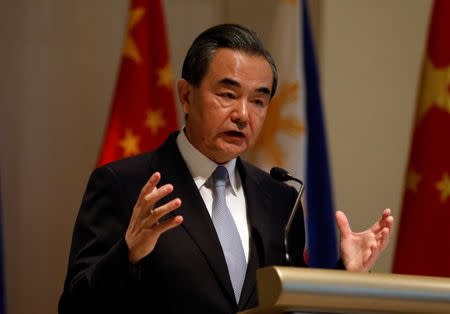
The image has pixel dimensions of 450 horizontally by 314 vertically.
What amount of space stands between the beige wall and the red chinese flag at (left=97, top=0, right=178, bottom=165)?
36 centimetres

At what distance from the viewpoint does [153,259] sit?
6.48 feet

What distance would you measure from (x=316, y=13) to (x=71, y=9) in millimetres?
1231

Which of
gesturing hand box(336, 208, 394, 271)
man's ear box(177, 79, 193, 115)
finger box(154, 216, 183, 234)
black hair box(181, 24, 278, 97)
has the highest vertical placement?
black hair box(181, 24, 278, 97)

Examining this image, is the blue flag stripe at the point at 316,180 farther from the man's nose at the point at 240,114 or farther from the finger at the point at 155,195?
the finger at the point at 155,195

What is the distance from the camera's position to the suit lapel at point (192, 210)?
1.98 meters

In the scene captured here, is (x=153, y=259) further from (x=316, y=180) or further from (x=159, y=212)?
(x=316, y=180)

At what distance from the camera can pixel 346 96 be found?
4195 millimetres

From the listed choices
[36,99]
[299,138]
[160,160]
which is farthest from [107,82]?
[160,160]

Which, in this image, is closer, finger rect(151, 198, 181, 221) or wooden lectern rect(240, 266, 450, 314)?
wooden lectern rect(240, 266, 450, 314)

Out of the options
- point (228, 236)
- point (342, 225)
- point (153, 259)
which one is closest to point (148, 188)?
point (153, 259)

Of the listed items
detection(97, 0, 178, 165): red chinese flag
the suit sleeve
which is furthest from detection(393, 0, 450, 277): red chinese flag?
the suit sleeve

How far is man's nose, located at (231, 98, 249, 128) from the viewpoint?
2135 mm

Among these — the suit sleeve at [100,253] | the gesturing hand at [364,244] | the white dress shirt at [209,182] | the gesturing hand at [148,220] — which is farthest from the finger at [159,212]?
the gesturing hand at [364,244]

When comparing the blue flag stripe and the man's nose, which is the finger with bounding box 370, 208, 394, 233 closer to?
the man's nose
